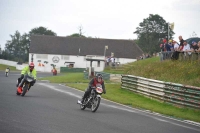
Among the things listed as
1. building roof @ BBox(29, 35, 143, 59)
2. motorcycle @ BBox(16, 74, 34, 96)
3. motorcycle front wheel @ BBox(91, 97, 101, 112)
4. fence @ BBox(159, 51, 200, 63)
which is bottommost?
motorcycle front wheel @ BBox(91, 97, 101, 112)

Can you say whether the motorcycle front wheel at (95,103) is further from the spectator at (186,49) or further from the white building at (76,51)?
the white building at (76,51)

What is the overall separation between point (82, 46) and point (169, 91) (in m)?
81.7

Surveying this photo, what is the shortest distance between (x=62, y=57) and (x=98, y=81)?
84.8 m

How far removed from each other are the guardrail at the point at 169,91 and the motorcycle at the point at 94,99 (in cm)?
506

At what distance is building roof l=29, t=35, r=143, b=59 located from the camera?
10144cm

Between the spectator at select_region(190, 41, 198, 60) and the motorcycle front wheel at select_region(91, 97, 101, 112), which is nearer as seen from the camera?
the motorcycle front wheel at select_region(91, 97, 101, 112)

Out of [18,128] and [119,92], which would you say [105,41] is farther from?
[18,128]

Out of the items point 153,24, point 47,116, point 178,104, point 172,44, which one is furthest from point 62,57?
point 47,116

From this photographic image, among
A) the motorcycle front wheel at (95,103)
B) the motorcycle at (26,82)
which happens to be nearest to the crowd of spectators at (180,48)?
the motorcycle at (26,82)

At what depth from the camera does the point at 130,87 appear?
1171 inches

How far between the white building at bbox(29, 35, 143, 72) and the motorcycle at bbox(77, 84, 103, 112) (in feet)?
268

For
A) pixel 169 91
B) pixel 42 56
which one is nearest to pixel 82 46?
pixel 42 56

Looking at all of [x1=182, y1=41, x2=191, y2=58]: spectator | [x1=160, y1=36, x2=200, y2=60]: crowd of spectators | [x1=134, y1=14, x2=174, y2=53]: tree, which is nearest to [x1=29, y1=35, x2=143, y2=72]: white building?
[x1=134, y1=14, x2=174, y2=53]: tree

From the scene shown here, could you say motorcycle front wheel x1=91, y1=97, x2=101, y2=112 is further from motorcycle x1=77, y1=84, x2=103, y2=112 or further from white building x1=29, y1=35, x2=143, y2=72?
white building x1=29, y1=35, x2=143, y2=72
